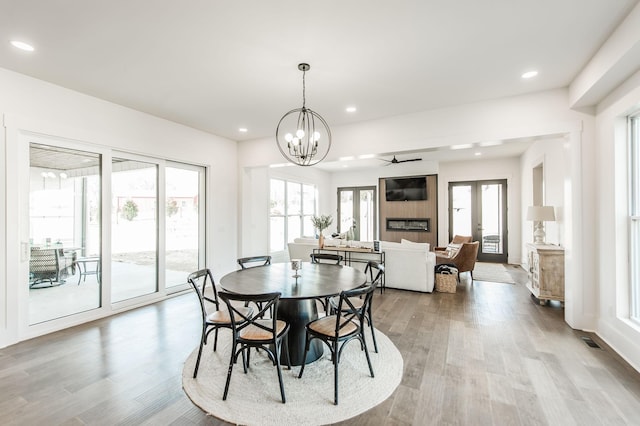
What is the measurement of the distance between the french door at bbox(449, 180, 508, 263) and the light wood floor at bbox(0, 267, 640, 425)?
471 centimetres

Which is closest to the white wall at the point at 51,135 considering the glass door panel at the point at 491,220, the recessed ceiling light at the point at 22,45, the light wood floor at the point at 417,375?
the light wood floor at the point at 417,375

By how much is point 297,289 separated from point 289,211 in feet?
19.8

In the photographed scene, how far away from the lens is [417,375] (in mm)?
2562

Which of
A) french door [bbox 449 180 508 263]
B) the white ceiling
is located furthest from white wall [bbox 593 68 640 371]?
french door [bbox 449 180 508 263]

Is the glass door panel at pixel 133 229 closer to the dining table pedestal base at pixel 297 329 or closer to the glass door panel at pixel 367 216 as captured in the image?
the dining table pedestal base at pixel 297 329

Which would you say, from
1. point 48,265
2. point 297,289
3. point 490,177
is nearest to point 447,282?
point 297,289

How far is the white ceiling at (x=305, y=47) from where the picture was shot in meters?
2.27

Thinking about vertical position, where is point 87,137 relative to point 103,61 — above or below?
below

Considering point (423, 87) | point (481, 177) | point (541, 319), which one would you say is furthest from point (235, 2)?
point (481, 177)

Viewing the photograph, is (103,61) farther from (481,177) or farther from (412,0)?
(481,177)

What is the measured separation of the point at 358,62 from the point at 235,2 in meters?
1.37

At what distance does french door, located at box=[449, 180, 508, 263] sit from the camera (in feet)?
27.2

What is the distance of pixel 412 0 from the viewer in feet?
7.07

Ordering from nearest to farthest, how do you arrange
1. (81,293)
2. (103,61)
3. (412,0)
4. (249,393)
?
(412,0) < (249,393) < (103,61) < (81,293)
